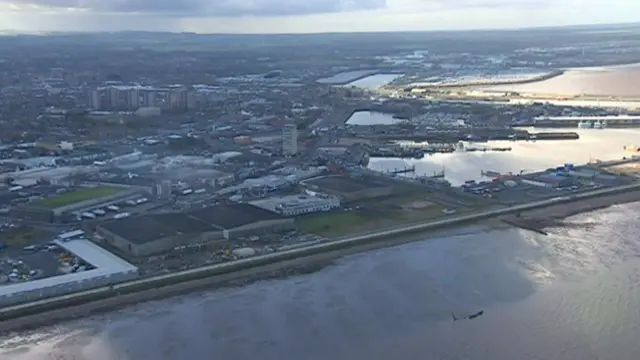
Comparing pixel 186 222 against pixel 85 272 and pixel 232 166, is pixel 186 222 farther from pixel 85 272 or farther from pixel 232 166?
pixel 232 166

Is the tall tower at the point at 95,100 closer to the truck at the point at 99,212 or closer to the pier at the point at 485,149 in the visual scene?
the pier at the point at 485,149

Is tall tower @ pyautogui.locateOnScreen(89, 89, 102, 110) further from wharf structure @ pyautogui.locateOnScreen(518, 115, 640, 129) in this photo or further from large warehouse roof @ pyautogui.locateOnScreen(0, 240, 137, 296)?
large warehouse roof @ pyautogui.locateOnScreen(0, 240, 137, 296)

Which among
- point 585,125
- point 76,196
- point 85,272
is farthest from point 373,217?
point 585,125

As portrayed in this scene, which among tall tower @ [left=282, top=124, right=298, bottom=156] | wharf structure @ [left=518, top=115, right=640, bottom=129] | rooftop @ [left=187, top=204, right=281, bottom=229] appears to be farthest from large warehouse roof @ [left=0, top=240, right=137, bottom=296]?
wharf structure @ [left=518, top=115, right=640, bottom=129]

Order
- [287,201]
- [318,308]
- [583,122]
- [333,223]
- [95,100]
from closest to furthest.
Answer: [318,308] < [333,223] < [287,201] < [583,122] < [95,100]

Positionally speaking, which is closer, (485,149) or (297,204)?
(297,204)

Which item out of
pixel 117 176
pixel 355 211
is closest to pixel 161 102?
pixel 117 176
